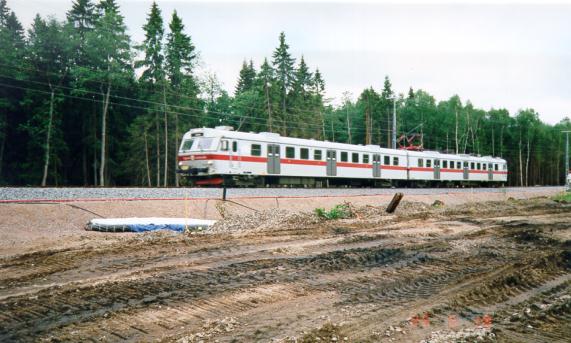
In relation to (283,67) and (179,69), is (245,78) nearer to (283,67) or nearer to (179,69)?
(283,67)

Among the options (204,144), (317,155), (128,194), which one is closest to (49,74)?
(204,144)

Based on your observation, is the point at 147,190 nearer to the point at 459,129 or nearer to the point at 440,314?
the point at 440,314

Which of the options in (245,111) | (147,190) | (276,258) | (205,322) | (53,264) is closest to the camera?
(205,322)

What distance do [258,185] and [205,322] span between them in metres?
18.1

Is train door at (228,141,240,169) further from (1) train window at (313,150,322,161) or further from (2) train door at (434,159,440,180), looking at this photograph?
(2) train door at (434,159,440,180)

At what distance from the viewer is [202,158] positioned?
20.8 meters

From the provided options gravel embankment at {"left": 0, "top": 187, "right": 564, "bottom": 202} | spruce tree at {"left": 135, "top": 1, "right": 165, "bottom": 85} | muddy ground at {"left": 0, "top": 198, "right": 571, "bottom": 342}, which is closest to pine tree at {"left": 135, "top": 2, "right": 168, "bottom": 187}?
spruce tree at {"left": 135, "top": 1, "right": 165, "bottom": 85}

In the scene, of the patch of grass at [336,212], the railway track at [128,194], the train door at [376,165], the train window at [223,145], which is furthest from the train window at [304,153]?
the patch of grass at [336,212]

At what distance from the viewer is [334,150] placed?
26094mm

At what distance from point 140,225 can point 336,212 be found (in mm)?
6599

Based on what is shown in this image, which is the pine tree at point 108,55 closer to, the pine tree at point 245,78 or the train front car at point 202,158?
the train front car at point 202,158

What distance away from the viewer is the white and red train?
2081 cm

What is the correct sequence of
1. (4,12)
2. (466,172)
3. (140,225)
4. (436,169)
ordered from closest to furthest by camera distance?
(140,225), (436,169), (466,172), (4,12)

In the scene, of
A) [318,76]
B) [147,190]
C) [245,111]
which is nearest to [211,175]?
[147,190]
